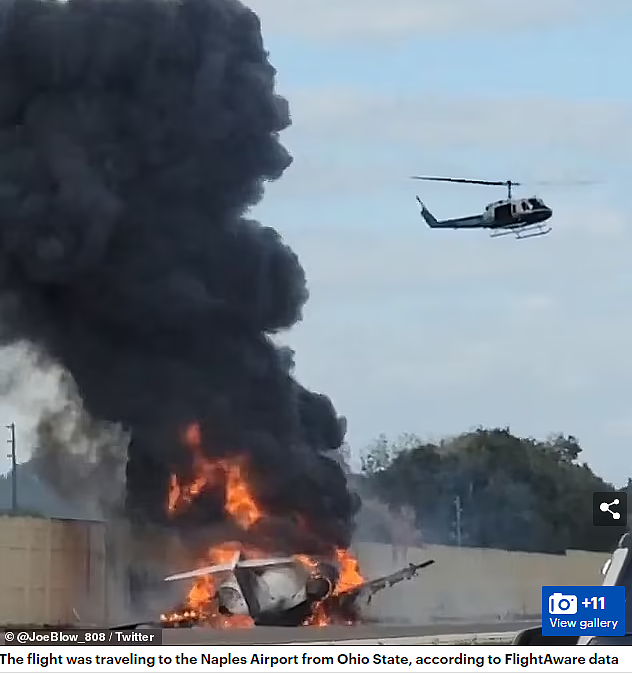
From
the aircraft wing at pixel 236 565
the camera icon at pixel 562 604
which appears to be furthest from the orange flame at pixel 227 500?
Result: the camera icon at pixel 562 604

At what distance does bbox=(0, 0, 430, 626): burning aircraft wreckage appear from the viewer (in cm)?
4291

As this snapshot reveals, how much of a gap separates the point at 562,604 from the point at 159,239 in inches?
1274

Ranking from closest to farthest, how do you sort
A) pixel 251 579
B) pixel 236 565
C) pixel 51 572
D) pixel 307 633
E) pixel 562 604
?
pixel 562 604 < pixel 307 633 < pixel 251 579 < pixel 236 565 < pixel 51 572

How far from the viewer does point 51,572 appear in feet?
131

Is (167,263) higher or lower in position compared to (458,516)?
higher

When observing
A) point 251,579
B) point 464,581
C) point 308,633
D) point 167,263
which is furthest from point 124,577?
point 464,581

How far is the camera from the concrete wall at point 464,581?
140 ft

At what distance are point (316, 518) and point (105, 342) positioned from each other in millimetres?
8627

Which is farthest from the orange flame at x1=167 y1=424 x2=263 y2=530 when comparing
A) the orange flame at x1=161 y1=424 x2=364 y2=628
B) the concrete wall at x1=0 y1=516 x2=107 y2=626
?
the concrete wall at x1=0 y1=516 x2=107 y2=626

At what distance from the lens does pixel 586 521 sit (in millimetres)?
48156

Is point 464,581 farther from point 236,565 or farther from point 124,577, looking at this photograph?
point 124,577

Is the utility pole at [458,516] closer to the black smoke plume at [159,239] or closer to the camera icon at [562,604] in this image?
the black smoke plume at [159,239]
